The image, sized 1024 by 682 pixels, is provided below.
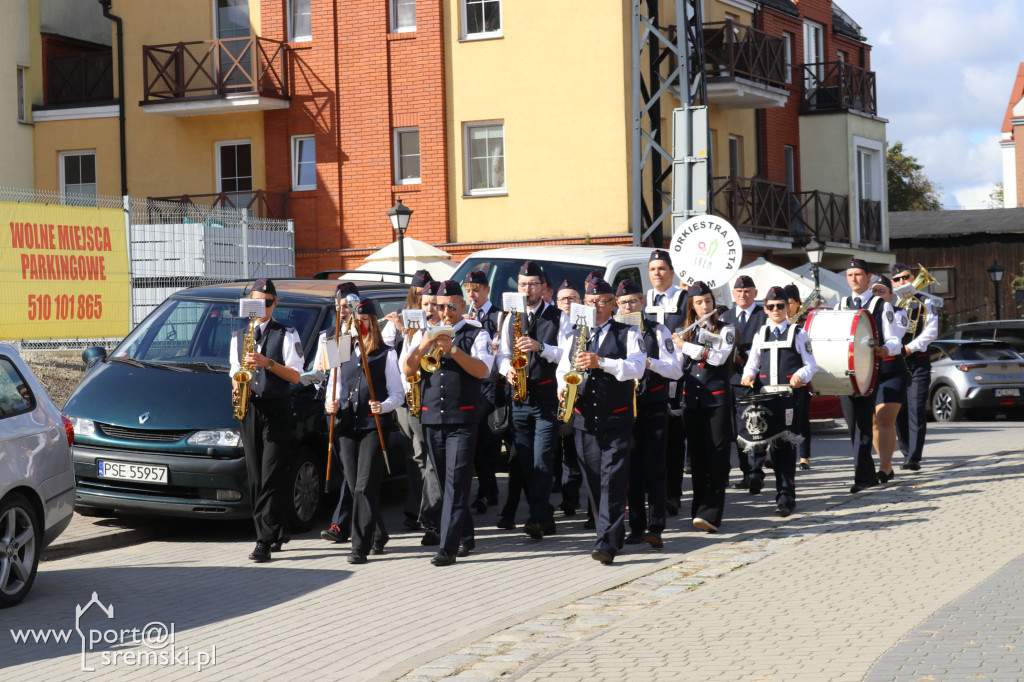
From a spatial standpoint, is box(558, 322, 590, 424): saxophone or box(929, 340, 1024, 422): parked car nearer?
box(558, 322, 590, 424): saxophone

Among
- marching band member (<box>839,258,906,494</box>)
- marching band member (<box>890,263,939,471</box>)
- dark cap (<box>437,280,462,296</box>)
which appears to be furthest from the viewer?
marching band member (<box>890,263,939,471</box>)

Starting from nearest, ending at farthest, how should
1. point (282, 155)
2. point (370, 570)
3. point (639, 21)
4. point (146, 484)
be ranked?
point (370, 570), point (146, 484), point (639, 21), point (282, 155)

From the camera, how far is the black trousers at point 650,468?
33.7 ft

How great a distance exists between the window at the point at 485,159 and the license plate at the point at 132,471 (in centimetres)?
1895

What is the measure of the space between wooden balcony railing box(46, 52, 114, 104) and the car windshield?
2252 cm

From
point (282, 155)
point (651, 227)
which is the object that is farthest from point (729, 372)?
point (282, 155)

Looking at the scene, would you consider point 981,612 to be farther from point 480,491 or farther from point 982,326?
point 982,326

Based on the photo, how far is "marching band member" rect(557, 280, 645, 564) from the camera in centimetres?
943

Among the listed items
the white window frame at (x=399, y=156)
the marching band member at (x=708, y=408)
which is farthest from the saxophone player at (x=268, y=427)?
the white window frame at (x=399, y=156)

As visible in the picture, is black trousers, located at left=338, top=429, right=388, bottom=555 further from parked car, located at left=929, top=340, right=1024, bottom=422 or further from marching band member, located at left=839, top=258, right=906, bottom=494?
parked car, located at left=929, top=340, right=1024, bottom=422

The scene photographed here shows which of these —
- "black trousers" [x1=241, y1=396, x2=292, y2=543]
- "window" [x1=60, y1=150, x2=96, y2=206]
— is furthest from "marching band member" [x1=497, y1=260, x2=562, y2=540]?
"window" [x1=60, y1=150, x2=96, y2=206]

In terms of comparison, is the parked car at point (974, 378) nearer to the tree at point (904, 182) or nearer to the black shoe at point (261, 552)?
the black shoe at point (261, 552)

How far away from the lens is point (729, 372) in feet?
35.8

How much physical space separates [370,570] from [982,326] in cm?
2129
